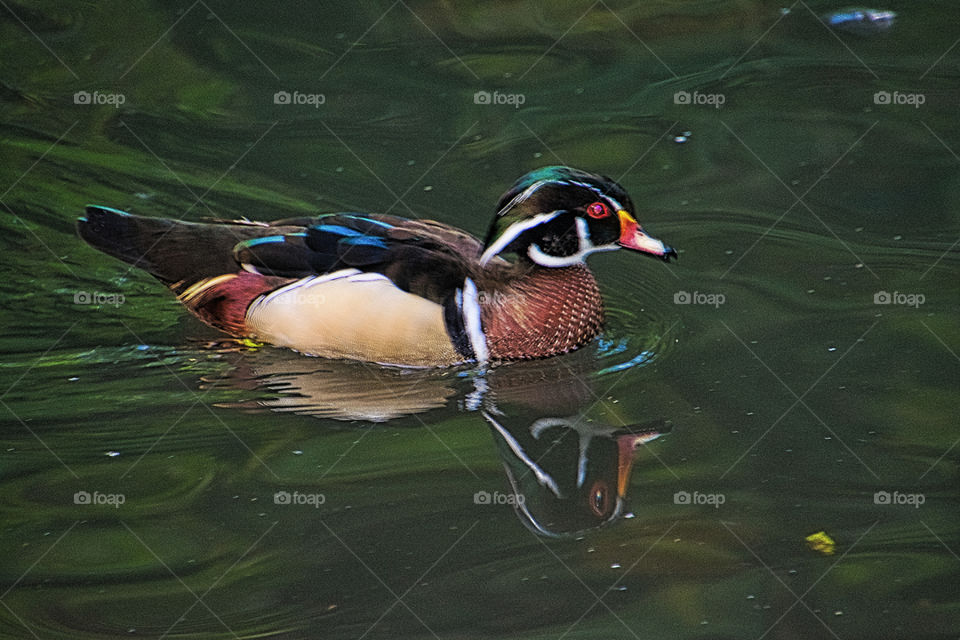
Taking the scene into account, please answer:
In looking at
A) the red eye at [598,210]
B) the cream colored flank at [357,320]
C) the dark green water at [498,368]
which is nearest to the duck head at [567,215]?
the red eye at [598,210]

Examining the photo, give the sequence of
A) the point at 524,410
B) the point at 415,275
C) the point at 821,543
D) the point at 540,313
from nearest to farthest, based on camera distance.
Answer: the point at 821,543 → the point at 524,410 → the point at 415,275 → the point at 540,313

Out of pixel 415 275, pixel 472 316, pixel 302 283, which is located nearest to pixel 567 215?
pixel 472 316

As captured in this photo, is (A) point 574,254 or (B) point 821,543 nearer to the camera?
(B) point 821,543

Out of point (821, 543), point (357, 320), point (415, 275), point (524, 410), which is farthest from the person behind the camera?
point (357, 320)

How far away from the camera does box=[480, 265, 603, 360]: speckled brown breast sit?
23.0 feet

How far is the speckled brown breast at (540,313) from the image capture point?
701cm

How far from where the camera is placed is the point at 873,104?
9297 mm

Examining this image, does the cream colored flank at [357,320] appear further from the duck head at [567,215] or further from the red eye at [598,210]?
the red eye at [598,210]

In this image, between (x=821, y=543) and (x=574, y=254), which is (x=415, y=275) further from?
(x=821, y=543)

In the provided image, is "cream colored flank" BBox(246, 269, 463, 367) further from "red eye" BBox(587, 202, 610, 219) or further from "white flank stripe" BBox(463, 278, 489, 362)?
"red eye" BBox(587, 202, 610, 219)

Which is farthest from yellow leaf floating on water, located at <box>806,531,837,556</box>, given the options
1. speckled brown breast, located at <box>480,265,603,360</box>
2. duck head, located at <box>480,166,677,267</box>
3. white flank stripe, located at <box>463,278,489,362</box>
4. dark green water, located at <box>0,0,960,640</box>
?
white flank stripe, located at <box>463,278,489,362</box>

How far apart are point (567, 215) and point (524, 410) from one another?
100 centimetres

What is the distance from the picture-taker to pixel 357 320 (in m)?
6.95

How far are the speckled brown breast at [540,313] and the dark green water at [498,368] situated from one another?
0.50 feet
